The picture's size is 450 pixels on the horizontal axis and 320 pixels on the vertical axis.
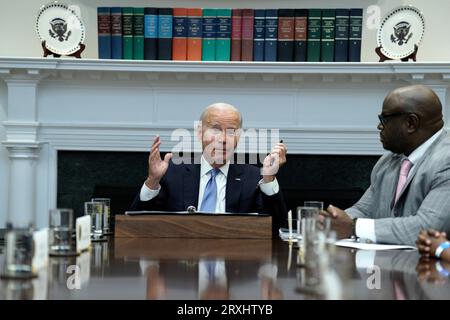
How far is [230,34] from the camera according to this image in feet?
13.1

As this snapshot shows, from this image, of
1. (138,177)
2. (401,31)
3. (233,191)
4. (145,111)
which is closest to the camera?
(233,191)

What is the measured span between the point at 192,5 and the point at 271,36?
56 cm

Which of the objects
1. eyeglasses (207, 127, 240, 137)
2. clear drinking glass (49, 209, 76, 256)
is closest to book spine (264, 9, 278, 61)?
eyeglasses (207, 127, 240, 137)

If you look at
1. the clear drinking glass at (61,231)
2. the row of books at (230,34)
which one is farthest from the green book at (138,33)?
the clear drinking glass at (61,231)

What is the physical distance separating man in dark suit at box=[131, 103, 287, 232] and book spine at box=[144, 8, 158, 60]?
3.18ft

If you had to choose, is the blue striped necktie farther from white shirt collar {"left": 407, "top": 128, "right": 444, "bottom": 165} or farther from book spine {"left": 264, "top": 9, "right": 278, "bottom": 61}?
book spine {"left": 264, "top": 9, "right": 278, "bottom": 61}

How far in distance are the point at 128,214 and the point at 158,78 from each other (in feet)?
6.24

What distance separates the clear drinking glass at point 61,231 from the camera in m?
1.84

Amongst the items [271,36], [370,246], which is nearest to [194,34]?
[271,36]

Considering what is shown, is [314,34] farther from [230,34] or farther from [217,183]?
[217,183]

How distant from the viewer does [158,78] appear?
13.5 feet

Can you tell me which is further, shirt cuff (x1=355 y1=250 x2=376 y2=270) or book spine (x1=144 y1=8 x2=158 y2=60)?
book spine (x1=144 y1=8 x2=158 y2=60)

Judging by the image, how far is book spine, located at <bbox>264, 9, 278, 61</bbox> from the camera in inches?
155
